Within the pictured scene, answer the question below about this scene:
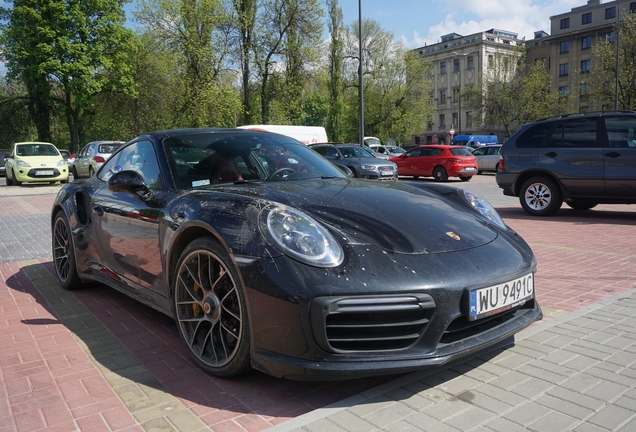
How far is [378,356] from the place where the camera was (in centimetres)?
248

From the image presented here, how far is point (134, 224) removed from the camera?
370 centimetres

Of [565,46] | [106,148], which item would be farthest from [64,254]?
[565,46]

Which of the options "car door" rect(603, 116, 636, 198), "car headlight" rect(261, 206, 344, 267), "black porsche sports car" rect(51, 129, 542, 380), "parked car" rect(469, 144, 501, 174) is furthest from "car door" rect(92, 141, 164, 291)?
"parked car" rect(469, 144, 501, 174)

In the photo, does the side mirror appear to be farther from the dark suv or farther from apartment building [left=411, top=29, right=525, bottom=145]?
apartment building [left=411, top=29, right=525, bottom=145]

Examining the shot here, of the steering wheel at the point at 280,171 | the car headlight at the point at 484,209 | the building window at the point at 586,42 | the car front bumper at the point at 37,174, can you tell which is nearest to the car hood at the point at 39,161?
the car front bumper at the point at 37,174

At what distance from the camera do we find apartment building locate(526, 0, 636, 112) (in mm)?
62500

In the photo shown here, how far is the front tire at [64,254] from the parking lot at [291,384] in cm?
31

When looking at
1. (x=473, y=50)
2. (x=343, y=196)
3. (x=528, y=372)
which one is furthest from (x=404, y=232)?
(x=473, y=50)

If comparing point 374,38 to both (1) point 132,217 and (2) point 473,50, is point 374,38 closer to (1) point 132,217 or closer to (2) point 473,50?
(2) point 473,50

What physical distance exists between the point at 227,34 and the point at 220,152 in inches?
1298

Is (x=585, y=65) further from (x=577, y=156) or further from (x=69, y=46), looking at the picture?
(x=577, y=156)

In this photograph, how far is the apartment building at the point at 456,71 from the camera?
78875mm

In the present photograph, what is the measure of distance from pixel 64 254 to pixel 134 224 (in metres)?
1.83

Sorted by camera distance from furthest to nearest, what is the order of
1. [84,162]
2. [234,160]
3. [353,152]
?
[84,162] < [353,152] < [234,160]
